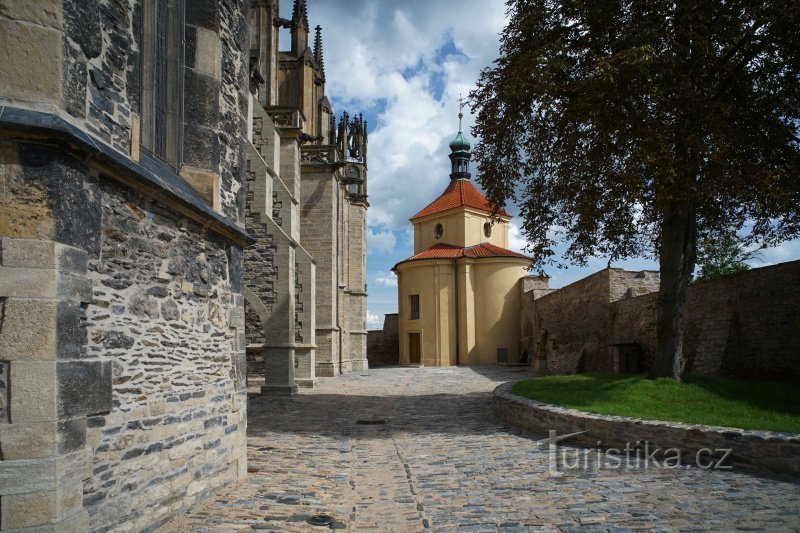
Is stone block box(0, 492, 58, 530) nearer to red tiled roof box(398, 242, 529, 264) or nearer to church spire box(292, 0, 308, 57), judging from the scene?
church spire box(292, 0, 308, 57)

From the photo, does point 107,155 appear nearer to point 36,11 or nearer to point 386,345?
point 36,11

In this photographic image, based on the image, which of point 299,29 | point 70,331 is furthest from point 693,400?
point 299,29

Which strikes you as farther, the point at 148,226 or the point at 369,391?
the point at 369,391

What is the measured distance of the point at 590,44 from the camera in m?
11.4

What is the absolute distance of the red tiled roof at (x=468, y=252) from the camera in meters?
35.6

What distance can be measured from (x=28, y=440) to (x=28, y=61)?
8.42 feet

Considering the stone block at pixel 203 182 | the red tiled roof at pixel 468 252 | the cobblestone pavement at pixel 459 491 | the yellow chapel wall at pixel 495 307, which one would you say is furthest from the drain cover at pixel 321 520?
the red tiled roof at pixel 468 252

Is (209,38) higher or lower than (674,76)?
lower

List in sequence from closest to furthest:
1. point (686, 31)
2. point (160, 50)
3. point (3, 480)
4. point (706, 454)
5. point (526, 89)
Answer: point (3, 480)
point (160, 50)
point (706, 454)
point (686, 31)
point (526, 89)

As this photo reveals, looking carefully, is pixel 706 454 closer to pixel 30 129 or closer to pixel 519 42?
pixel 30 129

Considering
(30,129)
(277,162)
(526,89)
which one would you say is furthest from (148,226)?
→ (277,162)

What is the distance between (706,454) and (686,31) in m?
6.95

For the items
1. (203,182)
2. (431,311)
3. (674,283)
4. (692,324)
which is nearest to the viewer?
(203,182)

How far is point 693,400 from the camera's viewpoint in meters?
10.2
